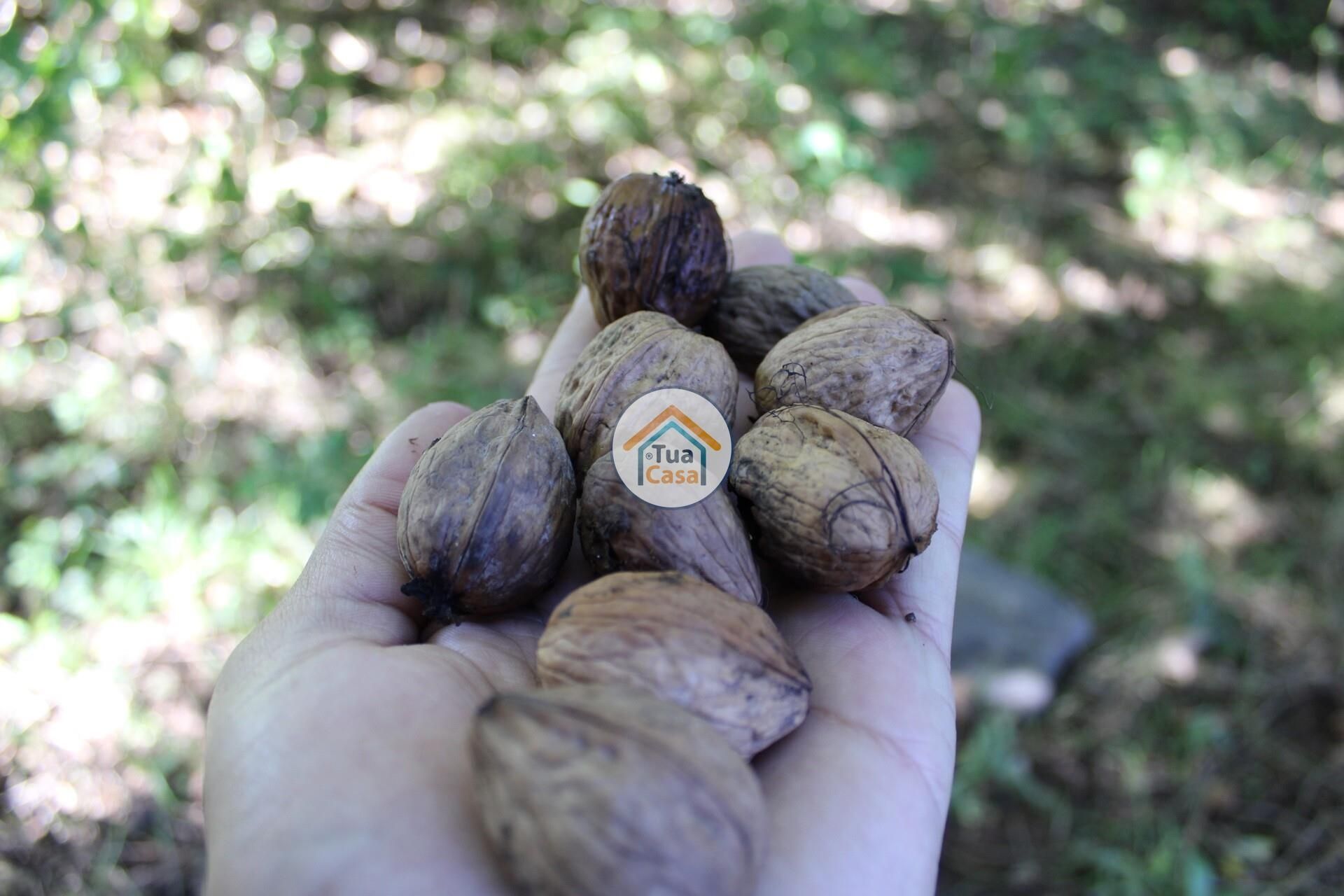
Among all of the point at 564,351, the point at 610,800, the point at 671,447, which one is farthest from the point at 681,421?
the point at 610,800

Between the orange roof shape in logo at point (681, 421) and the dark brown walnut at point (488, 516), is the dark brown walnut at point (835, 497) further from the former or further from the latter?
the dark brown walnut at point (488, 516)

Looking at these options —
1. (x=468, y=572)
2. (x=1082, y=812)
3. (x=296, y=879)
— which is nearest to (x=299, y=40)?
(x=468, y=572)

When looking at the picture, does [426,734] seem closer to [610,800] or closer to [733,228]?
[610,800]

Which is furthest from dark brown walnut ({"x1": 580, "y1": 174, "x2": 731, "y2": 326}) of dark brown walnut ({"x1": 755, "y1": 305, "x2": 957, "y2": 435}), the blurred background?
the blurred background

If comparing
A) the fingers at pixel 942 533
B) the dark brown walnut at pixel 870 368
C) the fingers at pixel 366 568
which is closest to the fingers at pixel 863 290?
the fingers at pixel 942 533

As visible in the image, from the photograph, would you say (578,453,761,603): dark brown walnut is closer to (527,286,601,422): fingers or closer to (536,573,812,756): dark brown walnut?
(536,573,812,756): dark brown walnut

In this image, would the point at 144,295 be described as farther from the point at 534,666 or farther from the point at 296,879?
the point at 296,879
